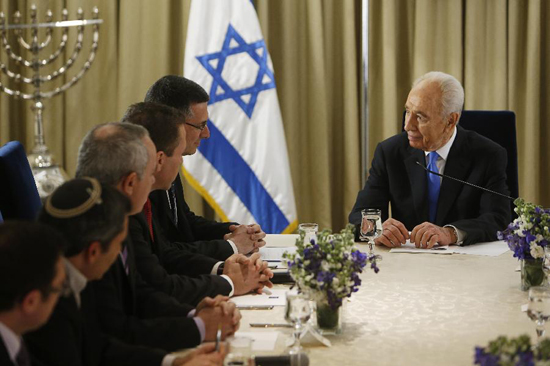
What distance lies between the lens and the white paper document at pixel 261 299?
243 cm

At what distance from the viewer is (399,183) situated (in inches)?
156

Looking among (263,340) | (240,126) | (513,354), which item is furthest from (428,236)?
(240,126)

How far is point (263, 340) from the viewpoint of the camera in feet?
6.69

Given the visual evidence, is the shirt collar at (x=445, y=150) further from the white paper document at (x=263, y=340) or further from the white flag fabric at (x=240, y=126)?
the white paper document at (x=263, y=340)

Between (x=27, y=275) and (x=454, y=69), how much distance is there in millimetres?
4384

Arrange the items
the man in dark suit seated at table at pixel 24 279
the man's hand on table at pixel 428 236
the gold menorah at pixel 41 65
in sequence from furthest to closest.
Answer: the gold menorah at pixel 41 65
the man's hand on table at pixel 428 236
the man in dark suit seated at table at pixel 24 279

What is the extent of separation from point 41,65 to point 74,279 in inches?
148

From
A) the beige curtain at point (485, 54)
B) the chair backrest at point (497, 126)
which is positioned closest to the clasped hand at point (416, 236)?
the chair backrest at point (497, 126)

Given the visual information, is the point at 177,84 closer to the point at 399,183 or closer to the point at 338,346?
the point at 399,183

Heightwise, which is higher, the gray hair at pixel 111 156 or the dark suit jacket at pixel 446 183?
the gray hair at pixel 111 156

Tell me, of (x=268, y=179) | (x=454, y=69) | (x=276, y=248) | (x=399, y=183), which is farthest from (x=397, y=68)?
(x=276, y=248)

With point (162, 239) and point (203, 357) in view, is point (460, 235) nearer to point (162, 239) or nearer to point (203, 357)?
point (162, 239)

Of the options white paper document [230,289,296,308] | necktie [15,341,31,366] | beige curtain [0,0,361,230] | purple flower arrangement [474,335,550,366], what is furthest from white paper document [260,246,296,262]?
beige curtain [0,0,361,230]

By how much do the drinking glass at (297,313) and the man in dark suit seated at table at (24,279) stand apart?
2.04 feet
